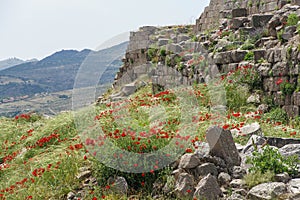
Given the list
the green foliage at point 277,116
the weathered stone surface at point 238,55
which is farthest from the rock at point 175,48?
the green foliage at point 277,116

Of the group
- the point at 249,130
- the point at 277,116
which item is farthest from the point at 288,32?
the point at 249,130

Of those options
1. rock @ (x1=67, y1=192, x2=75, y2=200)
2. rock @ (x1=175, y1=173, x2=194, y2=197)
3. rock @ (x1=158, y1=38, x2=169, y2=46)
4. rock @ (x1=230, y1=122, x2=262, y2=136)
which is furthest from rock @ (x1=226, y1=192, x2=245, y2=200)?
rock @ (x1=158, y1=38, x2=169, y2=46)

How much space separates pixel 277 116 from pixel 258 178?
11.8ft

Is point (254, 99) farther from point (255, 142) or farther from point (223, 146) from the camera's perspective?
point (223, 146)

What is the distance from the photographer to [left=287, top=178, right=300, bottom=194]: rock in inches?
164

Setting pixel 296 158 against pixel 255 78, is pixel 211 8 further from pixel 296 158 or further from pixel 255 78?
pixel 296 158

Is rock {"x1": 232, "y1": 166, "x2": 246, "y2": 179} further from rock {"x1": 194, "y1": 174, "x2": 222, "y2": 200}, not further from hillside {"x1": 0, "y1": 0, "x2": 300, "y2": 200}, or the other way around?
rock {"x1": 194, "y1": 174, "x2": 222, "y2": 200}

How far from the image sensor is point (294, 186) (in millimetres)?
4277

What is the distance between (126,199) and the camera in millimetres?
4691

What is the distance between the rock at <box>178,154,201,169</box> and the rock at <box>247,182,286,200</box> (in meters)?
0.77

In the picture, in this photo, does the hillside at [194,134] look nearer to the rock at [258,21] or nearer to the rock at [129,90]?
the rock at [258,21]

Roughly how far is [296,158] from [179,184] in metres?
1.40

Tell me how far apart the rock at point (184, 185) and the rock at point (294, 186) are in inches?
40.7

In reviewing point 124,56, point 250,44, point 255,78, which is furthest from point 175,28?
point 255,78
